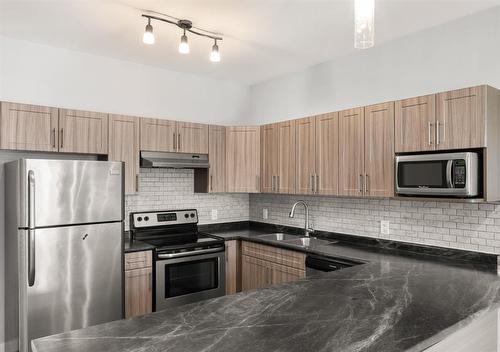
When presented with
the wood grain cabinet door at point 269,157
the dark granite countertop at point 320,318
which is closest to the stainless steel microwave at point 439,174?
the dark granite countertop at point 320,318

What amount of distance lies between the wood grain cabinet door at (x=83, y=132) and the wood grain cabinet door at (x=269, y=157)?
1.68 metres

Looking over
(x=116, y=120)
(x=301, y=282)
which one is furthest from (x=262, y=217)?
(x=301, y=282)

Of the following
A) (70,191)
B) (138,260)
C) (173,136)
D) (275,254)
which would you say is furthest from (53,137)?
(275,254)

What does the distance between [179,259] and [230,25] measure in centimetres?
215

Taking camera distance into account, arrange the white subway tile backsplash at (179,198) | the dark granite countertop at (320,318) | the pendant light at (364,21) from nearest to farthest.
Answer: the dark granite countertop at (320,318)
the pendant light at (364,21)
the white subway tile backsplash at (179,198)

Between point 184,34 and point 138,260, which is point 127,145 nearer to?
point 138,260

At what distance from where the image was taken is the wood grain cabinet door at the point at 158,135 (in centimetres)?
371

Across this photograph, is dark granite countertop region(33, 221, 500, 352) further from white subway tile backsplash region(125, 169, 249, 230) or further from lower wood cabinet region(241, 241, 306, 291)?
white subway tile backsplash region(125, 169, 249, 230)

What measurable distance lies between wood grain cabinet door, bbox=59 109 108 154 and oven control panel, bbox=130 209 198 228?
2.67 ft

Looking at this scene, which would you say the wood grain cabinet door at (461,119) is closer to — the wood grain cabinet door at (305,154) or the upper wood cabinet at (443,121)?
the upper wood cabinet at (443,121)

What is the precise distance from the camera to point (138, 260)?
335 centimetres

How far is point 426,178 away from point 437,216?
1.68 feet

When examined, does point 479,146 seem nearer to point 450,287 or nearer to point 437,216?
point 437,216

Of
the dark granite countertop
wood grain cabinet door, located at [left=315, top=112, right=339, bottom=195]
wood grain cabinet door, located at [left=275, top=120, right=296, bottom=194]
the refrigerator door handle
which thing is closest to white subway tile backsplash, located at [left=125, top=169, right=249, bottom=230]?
wood grain cabinet door, located at [left=275, top=120, right=296, bottom=194]
